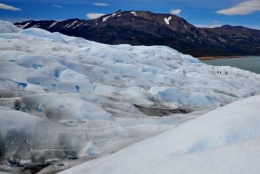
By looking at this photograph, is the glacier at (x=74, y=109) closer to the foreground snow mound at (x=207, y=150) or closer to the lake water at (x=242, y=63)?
the foreground snow mound at (x=207, y=150)

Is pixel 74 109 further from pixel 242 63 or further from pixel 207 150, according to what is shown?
pixel 242 63

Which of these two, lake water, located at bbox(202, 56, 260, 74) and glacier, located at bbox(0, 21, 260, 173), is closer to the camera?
glacier, located at bbox(0, 21, 260, 173)

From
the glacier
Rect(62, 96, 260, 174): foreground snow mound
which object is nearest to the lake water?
the glacier

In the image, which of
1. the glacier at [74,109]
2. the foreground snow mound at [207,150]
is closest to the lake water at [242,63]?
the glacier at [74,109]

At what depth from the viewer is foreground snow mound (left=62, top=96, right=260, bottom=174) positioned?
11.9ft

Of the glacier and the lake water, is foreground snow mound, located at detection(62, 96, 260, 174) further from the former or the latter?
the lake water

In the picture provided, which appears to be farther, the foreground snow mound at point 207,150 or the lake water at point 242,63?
the lake water at point 242,63

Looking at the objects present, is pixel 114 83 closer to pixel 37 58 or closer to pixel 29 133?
pixel 37 58

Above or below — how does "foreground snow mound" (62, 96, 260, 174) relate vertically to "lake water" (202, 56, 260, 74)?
below

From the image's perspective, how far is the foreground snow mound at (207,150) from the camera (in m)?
3.62

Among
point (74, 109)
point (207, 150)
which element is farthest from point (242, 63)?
point (207, 150)

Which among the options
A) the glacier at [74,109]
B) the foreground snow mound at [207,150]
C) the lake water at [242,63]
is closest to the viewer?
the foreground snow mound at [207,150]

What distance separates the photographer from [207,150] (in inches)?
162

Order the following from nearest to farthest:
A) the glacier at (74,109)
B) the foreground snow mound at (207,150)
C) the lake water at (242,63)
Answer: the foreground snow mound at (207,150) → the glacier at (74,109) → the lake water at (242,63)
